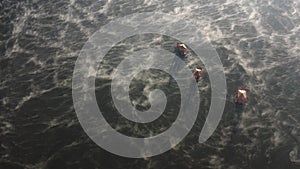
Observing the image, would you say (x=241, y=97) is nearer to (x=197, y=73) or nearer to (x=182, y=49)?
(x=197, y=73)

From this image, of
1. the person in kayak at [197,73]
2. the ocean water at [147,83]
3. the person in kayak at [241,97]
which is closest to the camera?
the ocean water at [147,83]

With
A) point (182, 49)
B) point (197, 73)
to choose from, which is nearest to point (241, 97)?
point (197, 73)

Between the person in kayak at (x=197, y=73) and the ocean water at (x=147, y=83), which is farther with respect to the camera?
the person in kayak at (x=197, y=73)

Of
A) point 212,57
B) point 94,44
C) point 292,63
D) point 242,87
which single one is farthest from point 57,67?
point 292,63

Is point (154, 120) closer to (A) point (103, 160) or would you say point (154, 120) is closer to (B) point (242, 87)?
(A) point (103, 160)

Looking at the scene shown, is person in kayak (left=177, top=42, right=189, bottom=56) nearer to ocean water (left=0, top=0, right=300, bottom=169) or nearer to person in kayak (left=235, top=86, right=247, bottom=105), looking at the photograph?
ocean water (left=0, top=0, right=300, bottom=169)

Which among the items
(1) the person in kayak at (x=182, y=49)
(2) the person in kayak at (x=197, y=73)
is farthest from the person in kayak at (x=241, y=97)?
(1) the person in kayak at (x=182, y=49)

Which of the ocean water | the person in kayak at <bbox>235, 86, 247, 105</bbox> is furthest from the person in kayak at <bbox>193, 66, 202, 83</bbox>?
the person in kayak at <bbox>235, 86, 247, 105</bbox>

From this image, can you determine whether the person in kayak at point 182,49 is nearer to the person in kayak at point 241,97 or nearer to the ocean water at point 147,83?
the ocean water at point 147,83

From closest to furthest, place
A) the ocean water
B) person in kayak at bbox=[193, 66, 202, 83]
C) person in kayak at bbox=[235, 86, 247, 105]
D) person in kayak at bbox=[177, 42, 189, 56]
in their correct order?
the ocean water, person in kayak at bbox=[235, 86, 247, 105], person in kayak at bbox=[193, 66, 202, 83], person in kayak at bbox=[177, 42, 189, 56]
